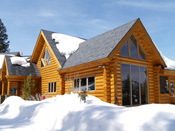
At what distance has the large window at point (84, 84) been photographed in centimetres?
1050

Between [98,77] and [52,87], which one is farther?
[52,87]

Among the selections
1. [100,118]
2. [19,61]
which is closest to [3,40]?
[19,61]

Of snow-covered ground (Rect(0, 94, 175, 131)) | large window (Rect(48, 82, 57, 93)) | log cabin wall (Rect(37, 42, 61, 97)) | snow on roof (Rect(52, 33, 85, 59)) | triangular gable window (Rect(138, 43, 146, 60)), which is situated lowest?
snow-covered ground (Rect(0, 94, 175, 131))

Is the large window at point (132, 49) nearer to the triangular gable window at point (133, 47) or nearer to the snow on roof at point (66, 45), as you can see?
the triangular gable window at point (133, 47)

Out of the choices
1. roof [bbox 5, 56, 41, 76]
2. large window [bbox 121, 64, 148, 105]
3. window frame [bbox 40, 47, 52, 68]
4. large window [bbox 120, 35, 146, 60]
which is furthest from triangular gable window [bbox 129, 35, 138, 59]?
roof [bbox 5, 56, 41, 76]

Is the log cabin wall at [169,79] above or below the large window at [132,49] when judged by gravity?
below

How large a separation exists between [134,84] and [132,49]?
2.25 meters

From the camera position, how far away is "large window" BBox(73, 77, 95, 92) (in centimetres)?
1050

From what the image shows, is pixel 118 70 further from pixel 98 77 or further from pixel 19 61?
pixel 19 61

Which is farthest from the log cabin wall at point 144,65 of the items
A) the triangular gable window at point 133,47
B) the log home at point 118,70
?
the triangular gable window at point 133,47

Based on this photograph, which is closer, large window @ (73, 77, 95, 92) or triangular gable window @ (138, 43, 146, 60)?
large window @ (73, 77, 95, 92)

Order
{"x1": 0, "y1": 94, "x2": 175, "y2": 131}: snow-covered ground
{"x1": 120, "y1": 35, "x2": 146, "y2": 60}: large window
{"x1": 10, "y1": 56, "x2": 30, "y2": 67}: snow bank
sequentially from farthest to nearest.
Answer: {"x1": 10, "y1": 56, "x2": 30, "y2": 67}: snow bank, {"x1": 120, "y1": 35, "x2": 146, "y2": 60}: large window, {"x1": 0, "y1": 94, "x2": 175, "y2": 131}: snow-covered ground

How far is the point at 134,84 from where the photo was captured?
34.6 feet

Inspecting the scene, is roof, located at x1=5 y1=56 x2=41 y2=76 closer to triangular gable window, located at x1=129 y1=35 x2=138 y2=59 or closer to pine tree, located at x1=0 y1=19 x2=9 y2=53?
triangular gable window, located at x1=129 y1=35 x2=138 y2=59
